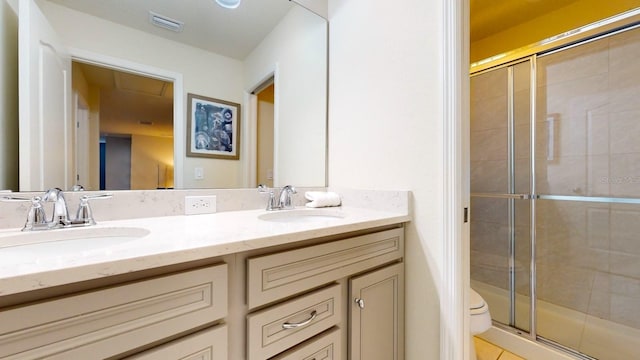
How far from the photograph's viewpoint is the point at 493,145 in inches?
86.0

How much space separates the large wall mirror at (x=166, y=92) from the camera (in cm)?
90

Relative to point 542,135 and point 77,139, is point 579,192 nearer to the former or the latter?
point 542,135

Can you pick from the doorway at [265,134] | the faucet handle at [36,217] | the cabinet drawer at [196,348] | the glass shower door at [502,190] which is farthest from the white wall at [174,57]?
the glass shower door at [502,190]

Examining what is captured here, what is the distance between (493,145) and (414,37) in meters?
1.49

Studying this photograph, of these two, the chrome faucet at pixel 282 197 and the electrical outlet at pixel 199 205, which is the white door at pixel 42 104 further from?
the chrome faucet at pixel 282 197

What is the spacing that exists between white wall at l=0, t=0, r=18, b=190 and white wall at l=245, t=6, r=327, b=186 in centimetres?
89

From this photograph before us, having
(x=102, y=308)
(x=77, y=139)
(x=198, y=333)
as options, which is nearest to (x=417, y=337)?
(x=198, y=333)

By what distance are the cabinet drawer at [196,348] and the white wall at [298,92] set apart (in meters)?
0.92

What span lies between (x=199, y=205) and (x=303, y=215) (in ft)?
1.56

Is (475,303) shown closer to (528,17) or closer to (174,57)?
(174,57)

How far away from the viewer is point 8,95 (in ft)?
2.74

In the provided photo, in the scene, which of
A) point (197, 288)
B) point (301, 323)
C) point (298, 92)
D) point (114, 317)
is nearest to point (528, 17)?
point (298, 92)

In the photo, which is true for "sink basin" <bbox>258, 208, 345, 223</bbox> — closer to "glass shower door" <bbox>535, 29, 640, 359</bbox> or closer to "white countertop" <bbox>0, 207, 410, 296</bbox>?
"white countertop" <bbox>0, 207, 410, 296</bbox>

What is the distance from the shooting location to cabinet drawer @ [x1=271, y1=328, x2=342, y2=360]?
0.76 metres
